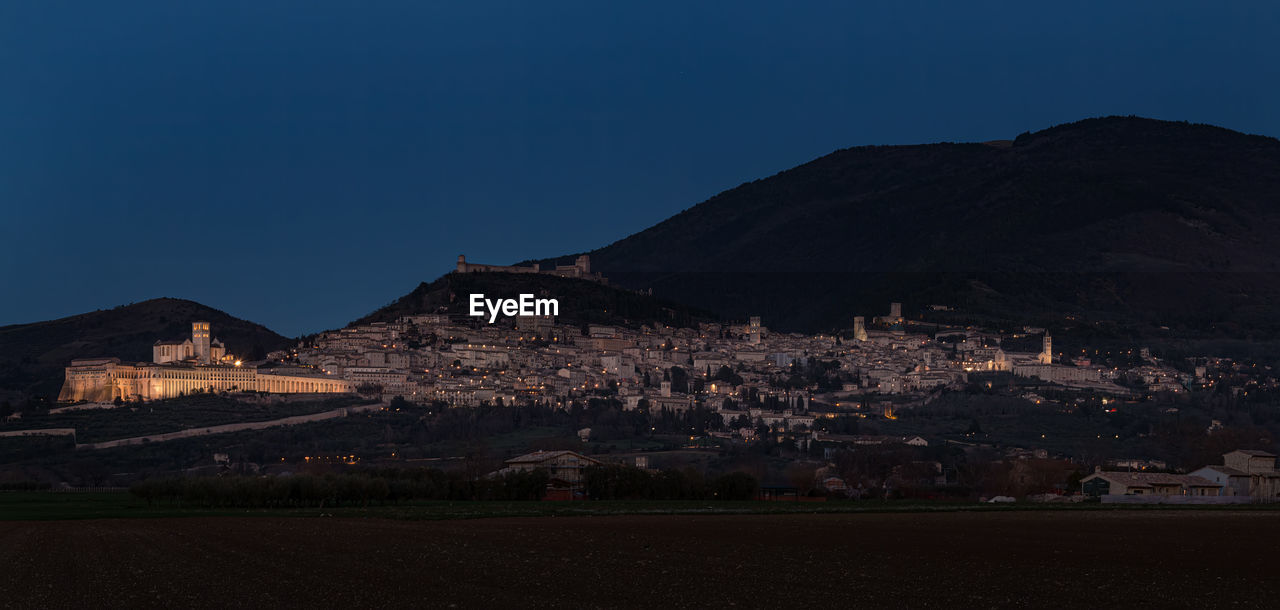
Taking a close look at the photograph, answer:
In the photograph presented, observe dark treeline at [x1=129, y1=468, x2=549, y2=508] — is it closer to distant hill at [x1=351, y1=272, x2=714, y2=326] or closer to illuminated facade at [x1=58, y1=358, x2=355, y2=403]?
illuminated facade at [x1=58, y1=358, x2=355, y2=403]

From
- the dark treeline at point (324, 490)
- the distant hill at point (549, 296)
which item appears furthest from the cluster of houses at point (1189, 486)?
the distant hill at point (549, 296)

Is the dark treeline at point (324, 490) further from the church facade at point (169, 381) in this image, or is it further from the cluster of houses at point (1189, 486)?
the church facade at point (169, 381)

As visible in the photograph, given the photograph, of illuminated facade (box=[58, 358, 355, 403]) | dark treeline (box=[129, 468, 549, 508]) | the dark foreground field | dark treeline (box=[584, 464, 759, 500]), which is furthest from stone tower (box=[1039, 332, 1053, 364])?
the dark foreground field

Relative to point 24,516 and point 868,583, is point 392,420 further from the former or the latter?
point 868,583

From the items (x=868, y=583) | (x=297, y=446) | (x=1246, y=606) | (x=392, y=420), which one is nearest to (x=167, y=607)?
(x=868, y=583)

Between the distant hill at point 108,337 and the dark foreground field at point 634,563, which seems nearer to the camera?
the dark foreground field at point 634,563

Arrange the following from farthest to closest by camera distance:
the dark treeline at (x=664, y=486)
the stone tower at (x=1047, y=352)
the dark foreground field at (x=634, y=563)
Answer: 1. the stone tower at (x=1047, y=352)
2. the dark treeline at (x=664, y=486)
3. the dark foreground field at (x=634, y=563)

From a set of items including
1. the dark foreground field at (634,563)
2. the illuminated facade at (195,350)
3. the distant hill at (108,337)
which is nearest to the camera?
the dark foreground field at (634,563)
